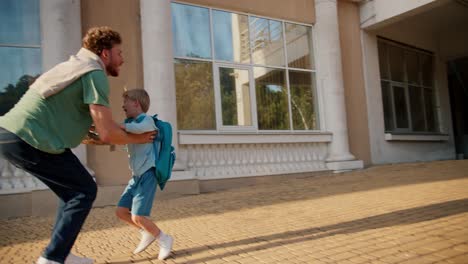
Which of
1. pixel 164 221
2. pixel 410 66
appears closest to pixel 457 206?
pixel 164 221

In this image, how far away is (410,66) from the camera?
13.0 meters

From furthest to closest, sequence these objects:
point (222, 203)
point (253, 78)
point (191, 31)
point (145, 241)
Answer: point (253, 78) → point (191, 31) → point (222, 203) → point (145, 241)

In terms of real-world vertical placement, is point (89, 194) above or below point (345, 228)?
above

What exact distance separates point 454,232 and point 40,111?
3.27 meters

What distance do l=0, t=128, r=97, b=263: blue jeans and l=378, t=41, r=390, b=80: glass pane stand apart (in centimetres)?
1111

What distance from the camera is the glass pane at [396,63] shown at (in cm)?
1219

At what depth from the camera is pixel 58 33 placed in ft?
20.6

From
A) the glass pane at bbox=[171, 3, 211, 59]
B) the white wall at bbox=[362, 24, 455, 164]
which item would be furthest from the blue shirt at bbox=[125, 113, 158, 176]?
the white wall at bbox=[362, 24, 455, 164]

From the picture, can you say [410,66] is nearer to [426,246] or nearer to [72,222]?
[426,246]

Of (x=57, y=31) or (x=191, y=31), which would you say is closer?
(x=57, y=31)

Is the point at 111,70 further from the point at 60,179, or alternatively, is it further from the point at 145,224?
the point at 145,224

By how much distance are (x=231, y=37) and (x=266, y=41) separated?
1.04 m

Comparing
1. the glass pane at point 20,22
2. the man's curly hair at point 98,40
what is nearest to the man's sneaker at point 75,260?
the man's curly hair at point 98,40

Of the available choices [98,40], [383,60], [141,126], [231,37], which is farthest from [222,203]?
[383,60]
